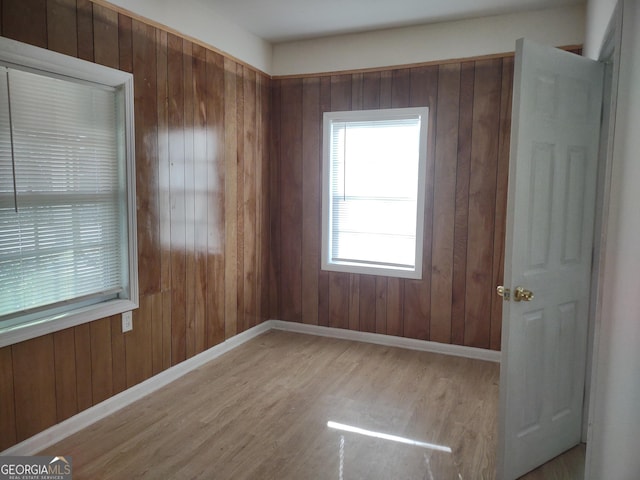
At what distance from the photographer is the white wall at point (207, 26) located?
2.93 metres

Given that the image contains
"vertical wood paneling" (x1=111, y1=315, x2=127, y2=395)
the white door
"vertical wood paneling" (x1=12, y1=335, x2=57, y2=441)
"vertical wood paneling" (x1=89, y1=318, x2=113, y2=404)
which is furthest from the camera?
"vertical wood paneling" (x1=111, y1=315, x2=127, y2=395)

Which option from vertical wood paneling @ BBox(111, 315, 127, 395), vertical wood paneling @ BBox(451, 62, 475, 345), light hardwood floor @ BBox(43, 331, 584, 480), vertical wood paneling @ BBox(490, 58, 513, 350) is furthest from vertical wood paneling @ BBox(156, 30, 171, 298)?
vertical wood paneling @ BBox(490, 58, 513, 350)

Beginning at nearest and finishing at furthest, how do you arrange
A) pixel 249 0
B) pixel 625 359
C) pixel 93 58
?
pixel 625 359, pixel 93 58, pixel 249 0

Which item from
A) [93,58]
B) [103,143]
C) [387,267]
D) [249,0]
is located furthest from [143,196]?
[387,267]

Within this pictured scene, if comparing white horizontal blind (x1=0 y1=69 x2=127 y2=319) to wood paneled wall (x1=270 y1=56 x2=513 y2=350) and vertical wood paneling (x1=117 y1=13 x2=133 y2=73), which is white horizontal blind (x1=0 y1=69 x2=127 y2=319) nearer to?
vertical wood paneling (x1=117 y1=13 x2=133 y2=73)

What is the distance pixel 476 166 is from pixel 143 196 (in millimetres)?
2481

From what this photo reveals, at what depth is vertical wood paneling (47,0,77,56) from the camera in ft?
7.62

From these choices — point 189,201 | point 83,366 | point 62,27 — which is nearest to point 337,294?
point 189,201

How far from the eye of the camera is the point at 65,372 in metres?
2.51

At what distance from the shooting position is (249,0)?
3268 mm

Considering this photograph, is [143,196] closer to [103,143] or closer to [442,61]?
[103,143]

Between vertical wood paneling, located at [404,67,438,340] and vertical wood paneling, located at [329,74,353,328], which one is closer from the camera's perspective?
vertical wood paneling, located at [404,67,438,340]

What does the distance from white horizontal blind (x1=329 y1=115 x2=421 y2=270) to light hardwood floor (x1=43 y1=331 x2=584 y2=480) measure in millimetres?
947

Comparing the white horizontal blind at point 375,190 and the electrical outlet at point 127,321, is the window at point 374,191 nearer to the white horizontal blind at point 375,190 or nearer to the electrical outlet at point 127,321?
the white horizontal blind at point 375,190
